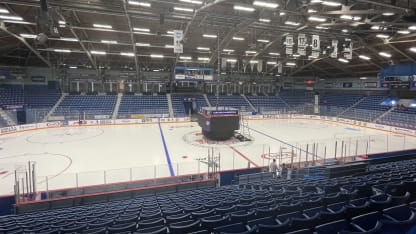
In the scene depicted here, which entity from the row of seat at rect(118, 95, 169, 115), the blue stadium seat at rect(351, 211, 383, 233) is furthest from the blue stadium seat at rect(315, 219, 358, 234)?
the row of seat at rect(118, 95, 169, 115)

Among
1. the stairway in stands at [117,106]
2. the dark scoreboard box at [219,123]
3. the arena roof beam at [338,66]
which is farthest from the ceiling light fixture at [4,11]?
the arena roof beam at [338,66]

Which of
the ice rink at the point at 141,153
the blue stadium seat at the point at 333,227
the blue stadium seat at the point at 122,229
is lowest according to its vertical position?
the ice rink at the point at 141,153

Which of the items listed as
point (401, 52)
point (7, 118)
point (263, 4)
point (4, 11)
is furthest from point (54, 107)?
point (401, 52)

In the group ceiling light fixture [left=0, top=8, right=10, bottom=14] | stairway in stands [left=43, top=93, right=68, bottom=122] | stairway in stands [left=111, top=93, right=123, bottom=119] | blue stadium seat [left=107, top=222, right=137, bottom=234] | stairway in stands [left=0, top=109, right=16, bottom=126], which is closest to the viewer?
blue stadium seat [left=107, top=222, right=137, bottom=234]

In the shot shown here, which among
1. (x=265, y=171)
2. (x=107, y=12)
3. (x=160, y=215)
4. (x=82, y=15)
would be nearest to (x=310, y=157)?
(x=265, y=171)

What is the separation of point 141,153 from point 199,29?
12.1 metres

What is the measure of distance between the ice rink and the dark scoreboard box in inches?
26.8

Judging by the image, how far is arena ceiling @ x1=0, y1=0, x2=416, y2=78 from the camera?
13.8 m

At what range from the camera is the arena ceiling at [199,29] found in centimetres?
1382

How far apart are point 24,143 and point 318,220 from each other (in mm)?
20612

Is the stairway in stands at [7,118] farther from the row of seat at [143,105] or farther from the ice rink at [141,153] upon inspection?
the row of seat at [143,105]

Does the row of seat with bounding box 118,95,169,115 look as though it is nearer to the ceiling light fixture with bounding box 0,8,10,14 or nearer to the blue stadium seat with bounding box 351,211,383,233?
the ceiling light fixture with bounding box 0,8,10,14

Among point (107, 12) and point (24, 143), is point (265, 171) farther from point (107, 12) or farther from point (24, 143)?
point (24, 143)

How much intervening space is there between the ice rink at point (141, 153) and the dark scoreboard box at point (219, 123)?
0.68 m
